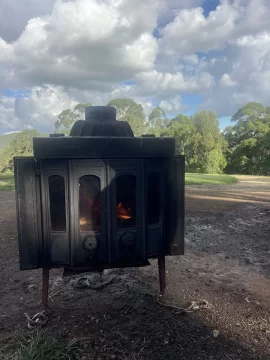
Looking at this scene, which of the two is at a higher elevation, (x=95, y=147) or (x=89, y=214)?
(x=95, y=147)

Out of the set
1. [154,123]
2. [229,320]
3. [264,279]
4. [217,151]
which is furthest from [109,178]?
[154,123]

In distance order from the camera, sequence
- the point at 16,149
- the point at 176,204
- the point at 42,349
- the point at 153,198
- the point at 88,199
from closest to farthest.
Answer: the point at 42,349
the point at 88,199
the point at 153,198
the point at 176,204
the point at 16,149

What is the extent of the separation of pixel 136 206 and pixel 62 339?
1410 mm

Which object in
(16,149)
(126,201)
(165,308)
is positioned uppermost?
(16,149)

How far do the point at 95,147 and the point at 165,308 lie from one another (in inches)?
75.2

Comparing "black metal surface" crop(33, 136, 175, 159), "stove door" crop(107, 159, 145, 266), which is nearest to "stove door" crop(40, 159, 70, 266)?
"black metal surface" crop(33, 136, 175, 159)

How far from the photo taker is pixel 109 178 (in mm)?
2951

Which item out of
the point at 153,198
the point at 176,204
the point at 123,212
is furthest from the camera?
the point at 176,204

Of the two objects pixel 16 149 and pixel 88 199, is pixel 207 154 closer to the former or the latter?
pixel 16 149

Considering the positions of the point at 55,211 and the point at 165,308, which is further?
the point at 165,308

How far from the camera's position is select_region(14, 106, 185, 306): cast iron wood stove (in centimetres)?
288

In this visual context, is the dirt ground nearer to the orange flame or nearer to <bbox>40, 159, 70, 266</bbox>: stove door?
<bbox>40, 159, 70, 266</bbox>: stove door

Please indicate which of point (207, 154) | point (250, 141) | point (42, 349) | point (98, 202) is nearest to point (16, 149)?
point (207, 154)

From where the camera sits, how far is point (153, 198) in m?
3.24
